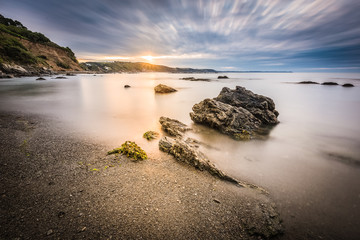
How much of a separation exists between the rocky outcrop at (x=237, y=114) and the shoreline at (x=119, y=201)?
466 cm

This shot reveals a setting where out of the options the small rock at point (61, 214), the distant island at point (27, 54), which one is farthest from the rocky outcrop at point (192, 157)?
the distant island at point (27, 54)

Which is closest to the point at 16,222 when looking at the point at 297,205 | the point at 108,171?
the point at 108,171

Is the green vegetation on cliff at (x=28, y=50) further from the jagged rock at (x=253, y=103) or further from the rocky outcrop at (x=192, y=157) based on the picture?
the rocky outcrop at (x=192, y=157)

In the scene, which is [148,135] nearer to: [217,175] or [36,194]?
[217,175]

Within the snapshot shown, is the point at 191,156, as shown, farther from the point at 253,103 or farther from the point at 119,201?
the point at 253,103

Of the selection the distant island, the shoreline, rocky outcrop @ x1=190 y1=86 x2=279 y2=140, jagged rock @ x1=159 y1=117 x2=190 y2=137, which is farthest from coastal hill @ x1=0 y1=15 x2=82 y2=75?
rocky outcrop @ x1=190 y1=86 x2=279 y2=140

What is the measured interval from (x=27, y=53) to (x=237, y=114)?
77524mm

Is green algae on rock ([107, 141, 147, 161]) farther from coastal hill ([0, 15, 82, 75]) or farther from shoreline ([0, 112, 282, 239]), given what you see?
coastal hill ([0, 15, 82, 75])

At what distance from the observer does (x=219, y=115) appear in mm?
9102

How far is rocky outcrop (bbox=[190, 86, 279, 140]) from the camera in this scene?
347 inches

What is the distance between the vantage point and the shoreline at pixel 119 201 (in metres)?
2.81

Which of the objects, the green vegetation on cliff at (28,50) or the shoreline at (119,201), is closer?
the shoreline at (119,201)

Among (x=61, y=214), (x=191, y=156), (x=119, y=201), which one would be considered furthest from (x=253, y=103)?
(x=61, y=214)

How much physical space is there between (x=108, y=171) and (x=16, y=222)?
1.91 m
